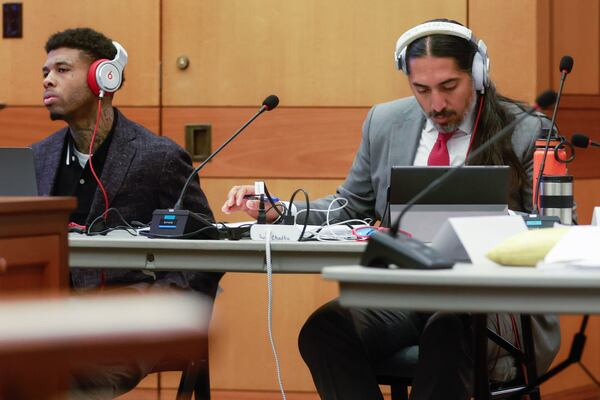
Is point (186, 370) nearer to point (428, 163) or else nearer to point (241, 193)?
point (241, 193)

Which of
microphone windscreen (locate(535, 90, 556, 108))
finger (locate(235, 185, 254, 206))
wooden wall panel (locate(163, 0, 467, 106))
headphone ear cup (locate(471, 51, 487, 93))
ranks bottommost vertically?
finger (locate(235, 185, 254, 206))

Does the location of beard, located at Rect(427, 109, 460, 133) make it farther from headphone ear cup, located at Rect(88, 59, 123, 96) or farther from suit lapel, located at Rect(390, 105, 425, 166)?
headphone ear cup, located at Rect(88, 59, 123, 96)

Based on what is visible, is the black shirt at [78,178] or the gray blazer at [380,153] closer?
the gray blazer at [380,153]

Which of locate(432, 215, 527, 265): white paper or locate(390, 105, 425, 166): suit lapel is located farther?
locate(390, 105, 425, 166): suit lapel

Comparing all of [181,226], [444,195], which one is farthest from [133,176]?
[444,195]

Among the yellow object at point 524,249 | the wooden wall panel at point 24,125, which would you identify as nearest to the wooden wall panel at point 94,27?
the wooden wall panel at point 24,125

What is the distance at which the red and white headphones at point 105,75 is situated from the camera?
125 inches

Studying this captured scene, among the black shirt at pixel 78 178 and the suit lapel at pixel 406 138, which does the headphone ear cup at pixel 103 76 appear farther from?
the suit lapel at pixel 406 138

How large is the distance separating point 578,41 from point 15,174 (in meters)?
2.41

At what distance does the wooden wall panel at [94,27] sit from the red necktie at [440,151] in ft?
5.08

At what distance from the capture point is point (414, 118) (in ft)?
9.78

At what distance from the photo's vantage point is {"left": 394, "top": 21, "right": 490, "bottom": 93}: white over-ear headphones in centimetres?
277

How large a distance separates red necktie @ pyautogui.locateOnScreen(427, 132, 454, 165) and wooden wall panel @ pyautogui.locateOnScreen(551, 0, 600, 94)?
129 centimetres

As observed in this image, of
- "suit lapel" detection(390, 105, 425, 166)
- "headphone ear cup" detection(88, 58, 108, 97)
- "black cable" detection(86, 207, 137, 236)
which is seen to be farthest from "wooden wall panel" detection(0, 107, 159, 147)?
"suit lapel" detection(390, 105, 425, 166)
